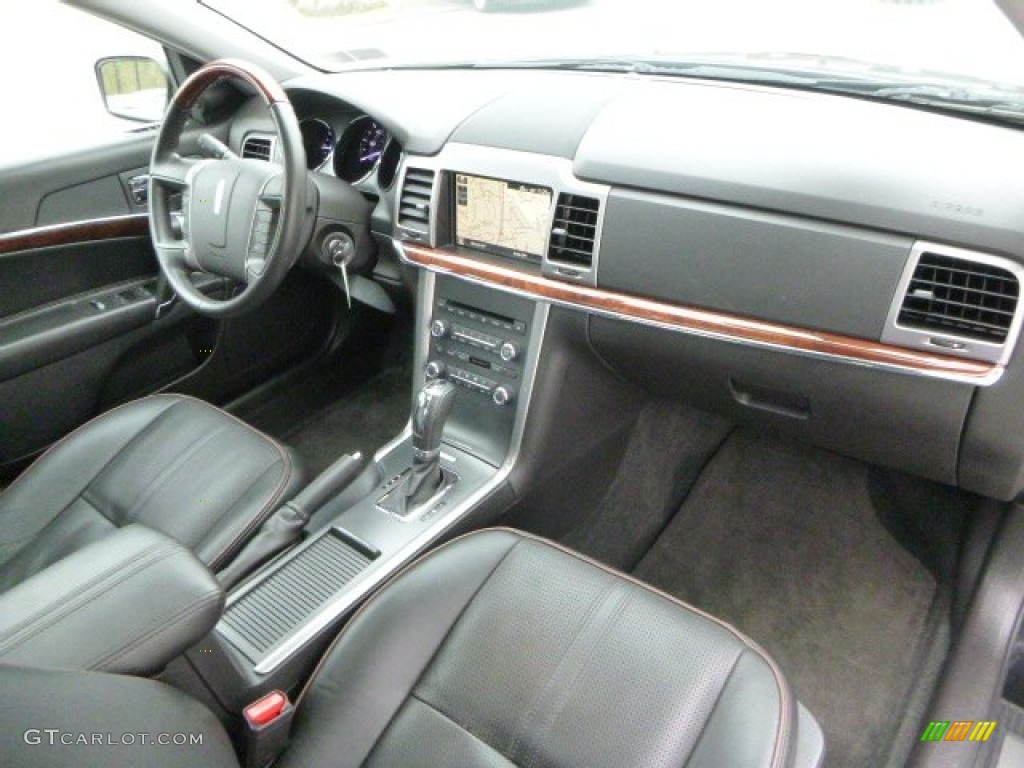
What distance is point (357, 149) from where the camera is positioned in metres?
1.96

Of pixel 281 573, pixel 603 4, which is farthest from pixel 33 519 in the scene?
pixel 603 4

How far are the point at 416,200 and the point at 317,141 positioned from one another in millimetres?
516

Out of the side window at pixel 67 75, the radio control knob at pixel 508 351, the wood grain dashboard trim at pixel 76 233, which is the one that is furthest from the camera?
the side window at pixel 67 75

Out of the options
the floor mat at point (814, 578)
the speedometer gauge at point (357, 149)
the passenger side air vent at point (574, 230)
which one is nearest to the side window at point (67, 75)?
the speedometer gauge at point (357, 149)

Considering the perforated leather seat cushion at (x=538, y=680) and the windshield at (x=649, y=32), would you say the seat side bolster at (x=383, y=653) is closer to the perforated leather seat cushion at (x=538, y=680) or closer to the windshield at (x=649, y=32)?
the perforated leather seat cushion at (x=538, y=680)

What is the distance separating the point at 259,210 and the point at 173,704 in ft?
3.54

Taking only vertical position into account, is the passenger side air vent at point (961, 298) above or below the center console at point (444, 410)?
above

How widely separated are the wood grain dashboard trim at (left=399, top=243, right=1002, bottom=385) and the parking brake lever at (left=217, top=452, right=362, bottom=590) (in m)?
0.46

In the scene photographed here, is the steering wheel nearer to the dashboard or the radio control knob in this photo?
the dashboard

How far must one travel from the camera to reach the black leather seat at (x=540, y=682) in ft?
3.34

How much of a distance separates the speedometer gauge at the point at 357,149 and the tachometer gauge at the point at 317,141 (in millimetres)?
54

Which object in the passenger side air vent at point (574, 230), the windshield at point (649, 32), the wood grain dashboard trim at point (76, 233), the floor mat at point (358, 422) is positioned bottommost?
the floor mat at point (358, 422)

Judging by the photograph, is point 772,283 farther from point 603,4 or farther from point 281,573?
point 603,4

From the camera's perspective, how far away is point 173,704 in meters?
0.73
